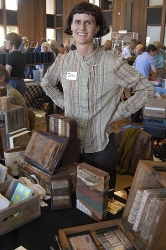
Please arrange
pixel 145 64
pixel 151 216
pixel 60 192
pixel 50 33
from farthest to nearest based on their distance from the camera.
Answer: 1. pixel 50 33
2. pixel 145 64
3. pixel 60 192
4. pixel 151 216

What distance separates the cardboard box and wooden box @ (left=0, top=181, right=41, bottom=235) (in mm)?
2946

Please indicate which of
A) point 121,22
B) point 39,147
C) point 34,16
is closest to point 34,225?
point 39,147

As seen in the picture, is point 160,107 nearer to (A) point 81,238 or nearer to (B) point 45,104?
(B) point 45,104

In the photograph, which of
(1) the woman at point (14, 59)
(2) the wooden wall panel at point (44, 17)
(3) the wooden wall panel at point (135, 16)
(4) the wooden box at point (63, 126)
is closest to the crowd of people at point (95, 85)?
(4) the wooden box at point (63, 126)

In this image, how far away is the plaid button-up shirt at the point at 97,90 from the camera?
4.46 ft

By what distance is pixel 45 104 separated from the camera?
199 inches

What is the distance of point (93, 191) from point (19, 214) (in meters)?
0.32

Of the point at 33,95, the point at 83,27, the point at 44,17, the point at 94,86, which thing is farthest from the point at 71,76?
the point at 44,17

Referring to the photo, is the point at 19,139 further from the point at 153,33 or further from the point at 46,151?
the point at 153,33

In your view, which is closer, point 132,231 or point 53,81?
point 132,231

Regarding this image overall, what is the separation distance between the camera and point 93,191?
1123 mm

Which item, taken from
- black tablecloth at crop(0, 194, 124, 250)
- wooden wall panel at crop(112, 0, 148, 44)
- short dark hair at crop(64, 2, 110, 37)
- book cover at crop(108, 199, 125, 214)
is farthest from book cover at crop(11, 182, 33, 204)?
wooden wall panel at crop(112, 0, 148, 44)

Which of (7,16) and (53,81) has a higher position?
(7,16)

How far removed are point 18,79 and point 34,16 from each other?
1030cm
